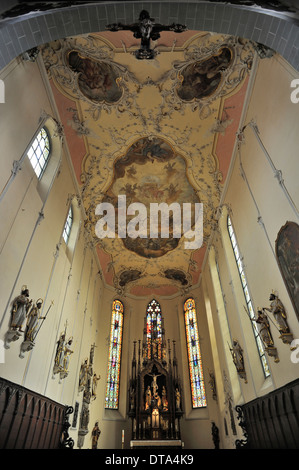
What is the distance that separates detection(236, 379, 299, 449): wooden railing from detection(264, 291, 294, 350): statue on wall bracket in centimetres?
92

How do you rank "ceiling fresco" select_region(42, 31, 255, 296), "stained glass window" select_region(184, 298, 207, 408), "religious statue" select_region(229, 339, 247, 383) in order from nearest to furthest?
"ceiling fresco" select_region(42, 31, 255, 296) → "religious statue" select_region(229, 339, 247, 383) → "stained glass window" select_region(184, 298, 207, 408)

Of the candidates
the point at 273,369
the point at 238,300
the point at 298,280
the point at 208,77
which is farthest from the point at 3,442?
the point at 208,77

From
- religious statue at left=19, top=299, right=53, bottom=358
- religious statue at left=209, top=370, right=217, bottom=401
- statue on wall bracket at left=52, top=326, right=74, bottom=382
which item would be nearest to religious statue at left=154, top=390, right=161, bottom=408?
religious statue at left=209, top=370, right=217, bottom=401

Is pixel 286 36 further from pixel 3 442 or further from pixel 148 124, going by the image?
pixel 3 442

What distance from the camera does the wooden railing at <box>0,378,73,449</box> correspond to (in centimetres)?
628

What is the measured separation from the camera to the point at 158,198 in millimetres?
15023

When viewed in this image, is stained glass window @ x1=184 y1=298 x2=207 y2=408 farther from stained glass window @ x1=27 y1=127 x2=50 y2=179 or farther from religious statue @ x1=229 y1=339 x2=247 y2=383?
stained glass window @ x1=27 y1=127 x2=50 y2=179

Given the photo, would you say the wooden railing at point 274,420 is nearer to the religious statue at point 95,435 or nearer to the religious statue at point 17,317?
the religious statue at point 17,317

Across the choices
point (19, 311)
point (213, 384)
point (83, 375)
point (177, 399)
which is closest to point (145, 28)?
point (19, 311)

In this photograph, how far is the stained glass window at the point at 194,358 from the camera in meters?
16.3

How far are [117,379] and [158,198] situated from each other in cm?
1178

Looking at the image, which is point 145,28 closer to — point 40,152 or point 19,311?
point 40,152

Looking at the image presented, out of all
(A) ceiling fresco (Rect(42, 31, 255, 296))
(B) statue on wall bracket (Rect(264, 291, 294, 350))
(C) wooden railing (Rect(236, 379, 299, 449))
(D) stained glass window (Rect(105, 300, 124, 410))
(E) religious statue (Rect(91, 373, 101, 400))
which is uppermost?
(A) ceiling fresco (Rect(42, 31, 255, 296))

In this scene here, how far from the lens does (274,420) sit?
285 inches
